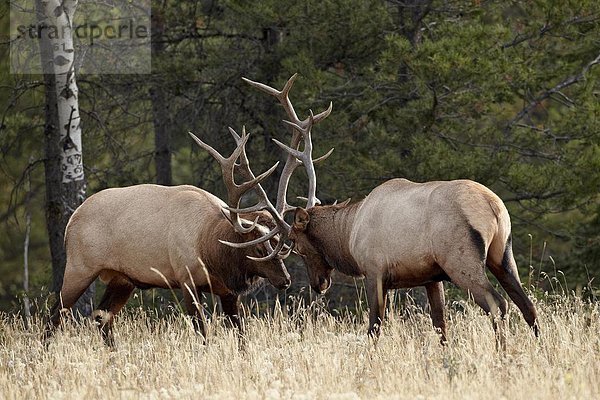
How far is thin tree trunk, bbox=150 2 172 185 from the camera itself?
590 inches

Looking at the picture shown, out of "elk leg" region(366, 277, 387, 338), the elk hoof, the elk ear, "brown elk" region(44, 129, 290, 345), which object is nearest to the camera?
"elk leg" region(366, 277, 387, 338)

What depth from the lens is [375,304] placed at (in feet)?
27.2

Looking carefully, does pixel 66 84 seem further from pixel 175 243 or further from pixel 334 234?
pixel 334 234

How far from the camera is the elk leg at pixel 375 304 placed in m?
8.20

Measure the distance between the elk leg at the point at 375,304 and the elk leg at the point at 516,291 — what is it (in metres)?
0.90

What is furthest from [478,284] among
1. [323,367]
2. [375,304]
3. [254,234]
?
[254,234]

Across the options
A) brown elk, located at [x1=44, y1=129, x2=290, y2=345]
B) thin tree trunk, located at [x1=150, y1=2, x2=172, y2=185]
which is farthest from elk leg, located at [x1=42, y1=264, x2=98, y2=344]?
thin tree trunk, located at [x1=150, y1=2, x2=172, y2=185]

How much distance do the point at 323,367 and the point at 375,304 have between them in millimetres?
1549

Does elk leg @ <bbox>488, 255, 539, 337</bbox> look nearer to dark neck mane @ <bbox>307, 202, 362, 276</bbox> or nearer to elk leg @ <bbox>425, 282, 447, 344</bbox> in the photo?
elk leg @ <bbox>425, 282, 447, 344</bbox>

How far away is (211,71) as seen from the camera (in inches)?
571

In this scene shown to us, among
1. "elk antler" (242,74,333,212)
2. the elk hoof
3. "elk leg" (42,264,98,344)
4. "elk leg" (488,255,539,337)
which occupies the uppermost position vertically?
"elk antler" (242,74,333,212)

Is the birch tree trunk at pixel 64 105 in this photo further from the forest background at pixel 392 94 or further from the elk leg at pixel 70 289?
→ the elk leg at pixel 70 289

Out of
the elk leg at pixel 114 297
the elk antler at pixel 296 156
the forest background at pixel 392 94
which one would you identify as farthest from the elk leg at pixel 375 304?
the forest background at pixel 392 94

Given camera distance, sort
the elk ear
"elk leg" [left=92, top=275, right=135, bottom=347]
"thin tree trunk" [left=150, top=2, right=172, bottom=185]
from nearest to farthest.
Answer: the elk ear, "elk leg" [left=92, top=275, right=135, bottom=347], "thin tree trunk" [left=150, top=2, right=172, bottom=185]
